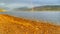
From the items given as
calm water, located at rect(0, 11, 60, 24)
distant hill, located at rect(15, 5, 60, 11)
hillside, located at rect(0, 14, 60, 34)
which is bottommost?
hillside, located at rect(0, 14, 60, 34)

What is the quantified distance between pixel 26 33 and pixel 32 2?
28 centimetres

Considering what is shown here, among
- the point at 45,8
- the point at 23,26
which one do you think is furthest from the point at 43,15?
the point at 23,26

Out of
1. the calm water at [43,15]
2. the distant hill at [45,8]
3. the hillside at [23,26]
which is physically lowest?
the hillside at [23,26]

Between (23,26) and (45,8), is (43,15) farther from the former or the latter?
(23,26)

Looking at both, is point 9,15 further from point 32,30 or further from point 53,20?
point 53,20

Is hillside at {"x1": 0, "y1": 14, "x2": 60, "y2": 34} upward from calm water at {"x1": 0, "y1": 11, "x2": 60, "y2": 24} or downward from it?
downward

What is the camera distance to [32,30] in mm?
1126

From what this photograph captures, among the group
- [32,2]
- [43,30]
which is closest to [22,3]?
[32,2]

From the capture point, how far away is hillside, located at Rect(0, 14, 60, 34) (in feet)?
3.67

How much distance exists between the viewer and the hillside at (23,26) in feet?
3.67

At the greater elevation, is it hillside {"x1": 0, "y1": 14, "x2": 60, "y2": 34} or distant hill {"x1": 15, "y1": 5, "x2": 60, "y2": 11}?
distant hill {"x1": 15, "y1": 5, "x2": 60, "y2": 11}

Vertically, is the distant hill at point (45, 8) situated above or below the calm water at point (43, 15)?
above

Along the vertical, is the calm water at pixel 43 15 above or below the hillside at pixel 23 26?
above

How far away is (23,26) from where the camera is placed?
1149 mm
